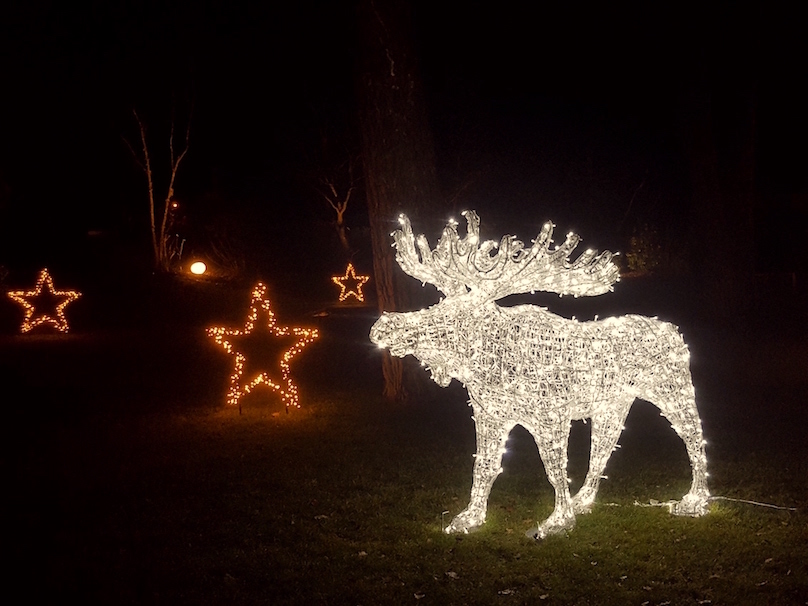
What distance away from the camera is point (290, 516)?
6504 mm

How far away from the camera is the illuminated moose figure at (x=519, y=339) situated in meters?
5.47

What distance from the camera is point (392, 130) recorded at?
9367 mm

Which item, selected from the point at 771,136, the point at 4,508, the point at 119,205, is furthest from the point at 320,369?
the point at 771,136

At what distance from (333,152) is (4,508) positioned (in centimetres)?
2773

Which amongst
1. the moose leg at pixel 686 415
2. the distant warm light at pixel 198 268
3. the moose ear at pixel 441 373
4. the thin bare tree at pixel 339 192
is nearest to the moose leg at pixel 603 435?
the moose leg at pixel 686 415

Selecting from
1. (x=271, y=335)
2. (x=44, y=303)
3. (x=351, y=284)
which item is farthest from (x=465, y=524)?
(x=351, y=284)

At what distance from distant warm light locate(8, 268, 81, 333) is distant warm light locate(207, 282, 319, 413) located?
33.3 ft

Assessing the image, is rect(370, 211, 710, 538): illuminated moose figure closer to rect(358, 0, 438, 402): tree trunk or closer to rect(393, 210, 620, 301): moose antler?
rect(393, 210, 620, 301): moose antler

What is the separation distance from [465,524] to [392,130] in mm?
5082

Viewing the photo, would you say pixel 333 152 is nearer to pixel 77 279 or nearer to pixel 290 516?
pixel 77 279

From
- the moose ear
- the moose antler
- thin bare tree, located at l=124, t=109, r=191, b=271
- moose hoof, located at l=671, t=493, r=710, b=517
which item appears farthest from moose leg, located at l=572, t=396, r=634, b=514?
thin bare tree, located at l=124, t=109, r=191, b=271

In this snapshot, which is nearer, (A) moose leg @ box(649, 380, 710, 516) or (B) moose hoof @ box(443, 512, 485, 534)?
(A) moose leg @ box(649, 380, 710, 516)

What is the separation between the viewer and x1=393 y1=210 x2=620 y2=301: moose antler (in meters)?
5.44

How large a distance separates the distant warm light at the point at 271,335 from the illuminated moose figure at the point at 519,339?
14.9 feet
